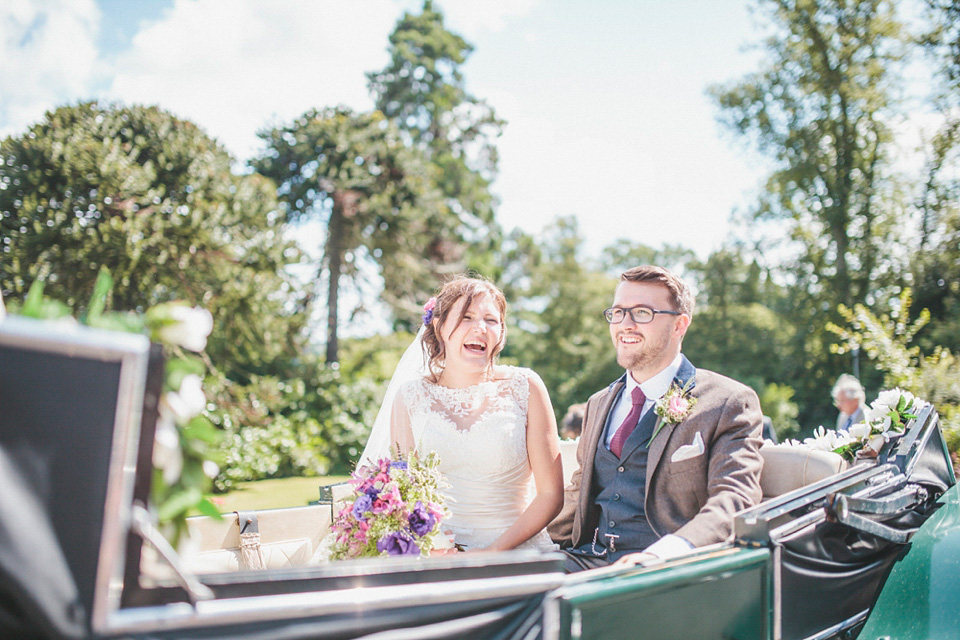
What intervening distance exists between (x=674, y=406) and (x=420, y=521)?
112 cm

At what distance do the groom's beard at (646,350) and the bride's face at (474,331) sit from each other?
689 mm

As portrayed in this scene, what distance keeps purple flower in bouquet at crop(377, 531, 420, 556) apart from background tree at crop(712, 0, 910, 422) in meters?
17.1

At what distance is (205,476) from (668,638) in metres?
1.18

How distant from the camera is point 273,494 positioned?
1040 cm

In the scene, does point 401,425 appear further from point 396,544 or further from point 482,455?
point 396,544

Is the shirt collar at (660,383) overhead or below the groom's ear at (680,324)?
below

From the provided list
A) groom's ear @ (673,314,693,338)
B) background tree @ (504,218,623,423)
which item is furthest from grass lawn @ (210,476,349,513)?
background tree @ (504,218,623,423)

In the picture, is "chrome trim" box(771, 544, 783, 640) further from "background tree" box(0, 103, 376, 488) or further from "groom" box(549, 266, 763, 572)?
"background tree" box(0, 103, 376, 488)

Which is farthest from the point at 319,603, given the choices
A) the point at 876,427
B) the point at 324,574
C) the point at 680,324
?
the point at 876,427

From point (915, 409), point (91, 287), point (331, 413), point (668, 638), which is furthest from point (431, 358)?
point (331, 413)

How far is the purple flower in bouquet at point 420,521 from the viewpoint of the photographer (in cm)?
238

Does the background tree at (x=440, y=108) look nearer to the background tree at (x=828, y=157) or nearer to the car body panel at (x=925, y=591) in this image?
the background tree at (x=828, y=157)

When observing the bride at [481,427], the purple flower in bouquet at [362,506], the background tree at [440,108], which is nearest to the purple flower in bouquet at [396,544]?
the purple flower in bouquet at [362,506]

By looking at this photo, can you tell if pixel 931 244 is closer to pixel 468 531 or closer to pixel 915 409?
pixel 915 409
